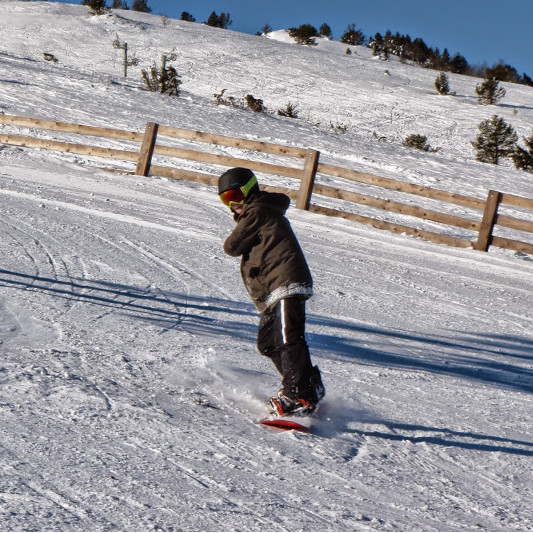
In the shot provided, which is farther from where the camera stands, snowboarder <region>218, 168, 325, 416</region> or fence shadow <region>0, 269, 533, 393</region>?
fence shadow <region>0, 269, 533, 393</region>

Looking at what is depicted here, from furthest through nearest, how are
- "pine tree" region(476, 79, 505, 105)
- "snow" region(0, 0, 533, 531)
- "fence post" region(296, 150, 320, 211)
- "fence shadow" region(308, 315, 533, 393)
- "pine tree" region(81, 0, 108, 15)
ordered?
1. "pine tree" region(81, 0, 108, 15)
2. "pine tree" region(476, 79, 505, 105)
3. "fence post" region(296, 150, 320, 211)
4. "fence shadow" region(308, 315, 533, 393)
5. "snow" region(0, 0, 533, 531)

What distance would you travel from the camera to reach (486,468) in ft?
13.0

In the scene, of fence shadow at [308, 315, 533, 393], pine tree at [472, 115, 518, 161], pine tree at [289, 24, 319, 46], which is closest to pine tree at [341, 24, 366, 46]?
pine tree at [289, 24, 319, 46]

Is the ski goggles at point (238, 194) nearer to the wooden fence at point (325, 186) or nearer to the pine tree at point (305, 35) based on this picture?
the wooden fence at point (325, 186)

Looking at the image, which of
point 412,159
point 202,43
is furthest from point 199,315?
point 202,43

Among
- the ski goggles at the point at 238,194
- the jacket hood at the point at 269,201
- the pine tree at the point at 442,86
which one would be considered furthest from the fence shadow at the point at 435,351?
the pine tree at the point at 442,86

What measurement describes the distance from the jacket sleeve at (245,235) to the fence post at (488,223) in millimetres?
8440

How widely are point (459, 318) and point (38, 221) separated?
14.6 ft

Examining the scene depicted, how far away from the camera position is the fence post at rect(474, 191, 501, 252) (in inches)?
472

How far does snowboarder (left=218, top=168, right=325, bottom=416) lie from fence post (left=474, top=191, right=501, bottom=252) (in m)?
8.29

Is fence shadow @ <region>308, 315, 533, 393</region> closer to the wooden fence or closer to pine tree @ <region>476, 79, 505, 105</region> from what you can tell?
the wooden fence

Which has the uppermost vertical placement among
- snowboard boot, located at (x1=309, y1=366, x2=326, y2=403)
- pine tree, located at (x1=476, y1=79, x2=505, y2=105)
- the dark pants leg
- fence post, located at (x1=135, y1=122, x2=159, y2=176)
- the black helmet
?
pine tree, located at (x1=476, y1=79, x2=505, y2=105)

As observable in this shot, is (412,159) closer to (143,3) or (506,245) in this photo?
(506,245)

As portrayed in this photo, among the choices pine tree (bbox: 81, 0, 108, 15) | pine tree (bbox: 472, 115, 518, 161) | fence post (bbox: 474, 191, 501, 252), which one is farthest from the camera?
pine tree (bbox: 81, 0, 108, 15)
